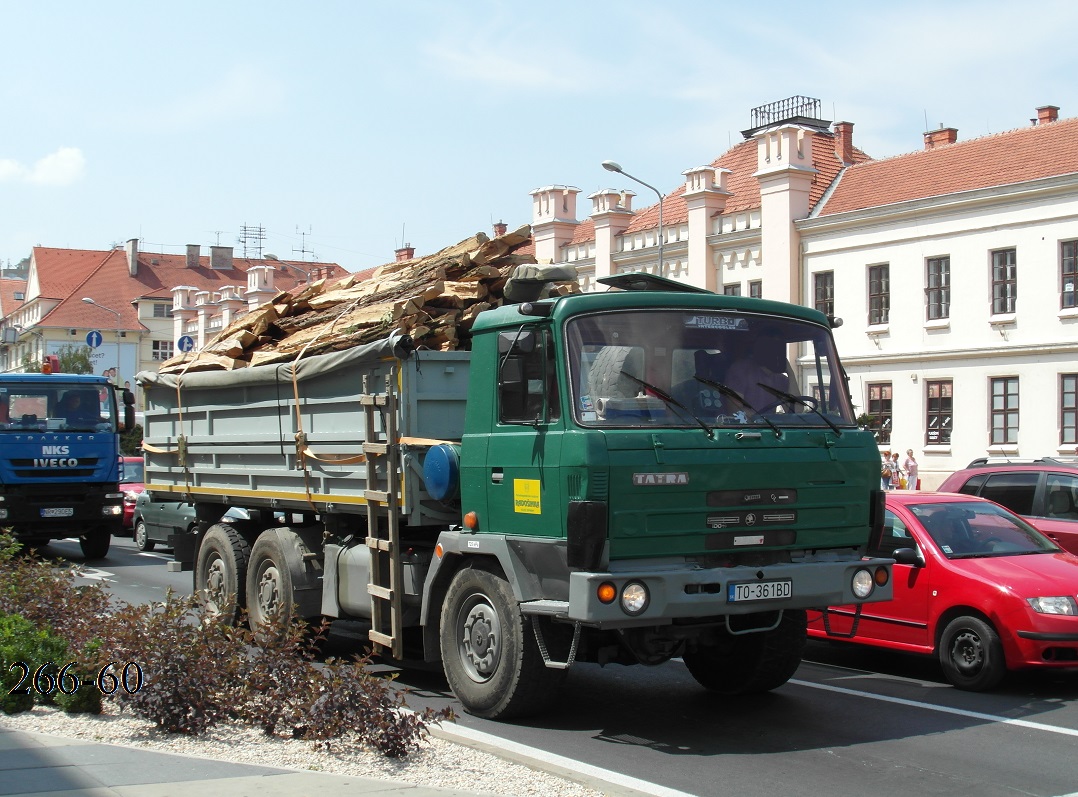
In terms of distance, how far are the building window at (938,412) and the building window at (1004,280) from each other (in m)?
2.54

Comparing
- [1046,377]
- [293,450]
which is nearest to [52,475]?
[293,450]

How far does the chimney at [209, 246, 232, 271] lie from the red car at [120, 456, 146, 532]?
2817 inches

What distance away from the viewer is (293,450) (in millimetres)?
10312

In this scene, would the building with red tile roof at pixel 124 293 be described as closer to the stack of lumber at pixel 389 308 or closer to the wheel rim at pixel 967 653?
the stack of lumber at pixel 389 308

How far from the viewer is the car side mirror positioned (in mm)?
9336

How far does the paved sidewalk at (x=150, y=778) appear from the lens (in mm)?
5902

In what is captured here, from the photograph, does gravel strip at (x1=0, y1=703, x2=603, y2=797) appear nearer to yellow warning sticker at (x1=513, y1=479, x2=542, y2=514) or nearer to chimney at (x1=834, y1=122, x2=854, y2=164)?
yellow warning sticker at (x1=513, y1=479, x2=542, y2=514)

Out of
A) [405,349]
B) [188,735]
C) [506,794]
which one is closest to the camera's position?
[506,794]

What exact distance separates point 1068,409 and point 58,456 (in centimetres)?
2426

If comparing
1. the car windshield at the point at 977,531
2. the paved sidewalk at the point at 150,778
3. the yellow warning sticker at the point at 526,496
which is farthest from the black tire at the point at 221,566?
the car windshield at the point at 977,531

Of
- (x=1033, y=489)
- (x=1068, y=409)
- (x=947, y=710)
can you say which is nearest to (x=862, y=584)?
(x=947, y=710)

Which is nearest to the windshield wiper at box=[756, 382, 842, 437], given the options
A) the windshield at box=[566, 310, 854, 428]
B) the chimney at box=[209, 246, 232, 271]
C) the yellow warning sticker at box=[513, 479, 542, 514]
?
the windshield at box=[566, 310, 854, 428]

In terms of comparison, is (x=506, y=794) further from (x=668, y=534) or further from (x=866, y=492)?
(x=866, y=492)

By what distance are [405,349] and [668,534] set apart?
2477 mm
